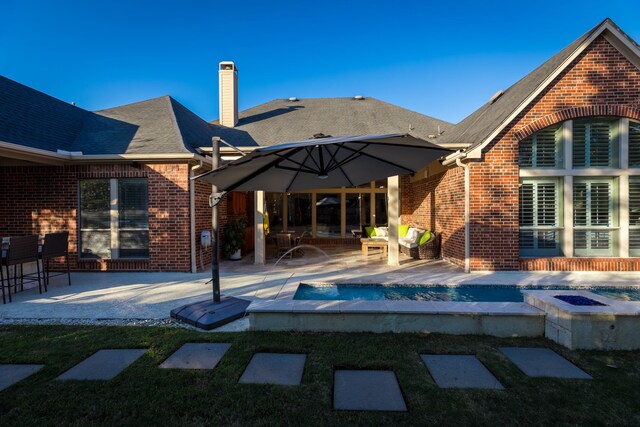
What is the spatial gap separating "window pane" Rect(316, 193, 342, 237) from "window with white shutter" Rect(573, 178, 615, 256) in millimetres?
8187

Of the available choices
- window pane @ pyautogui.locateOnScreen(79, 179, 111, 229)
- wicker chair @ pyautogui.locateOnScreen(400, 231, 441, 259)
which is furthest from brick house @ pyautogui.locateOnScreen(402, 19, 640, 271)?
window pane @ pyautogui.locateOnScreen(79, 179, 111, 229)

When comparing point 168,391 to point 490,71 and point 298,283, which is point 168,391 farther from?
point 490,71

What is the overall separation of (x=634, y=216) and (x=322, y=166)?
8610 millimetres

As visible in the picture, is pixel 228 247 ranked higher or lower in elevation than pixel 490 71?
lower

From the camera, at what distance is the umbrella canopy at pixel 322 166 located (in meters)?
4.16

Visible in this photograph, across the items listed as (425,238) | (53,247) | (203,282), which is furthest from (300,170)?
(425,238)

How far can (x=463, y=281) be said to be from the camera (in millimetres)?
6941

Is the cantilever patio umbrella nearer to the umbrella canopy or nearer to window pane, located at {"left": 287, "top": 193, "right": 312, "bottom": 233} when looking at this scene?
the umbrella canopy

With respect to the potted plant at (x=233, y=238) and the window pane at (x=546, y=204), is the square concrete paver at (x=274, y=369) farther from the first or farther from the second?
the window pane at (x=546, y=204)

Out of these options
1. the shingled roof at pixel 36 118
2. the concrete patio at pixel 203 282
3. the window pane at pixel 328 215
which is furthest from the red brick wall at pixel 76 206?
the window pane at pixel 328 215

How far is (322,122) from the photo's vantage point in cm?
1204

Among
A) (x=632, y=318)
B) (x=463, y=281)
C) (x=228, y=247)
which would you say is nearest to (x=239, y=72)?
(x=228, y=247)

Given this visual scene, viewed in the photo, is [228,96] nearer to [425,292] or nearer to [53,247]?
[53,247]

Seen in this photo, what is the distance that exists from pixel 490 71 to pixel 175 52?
14.4 m
